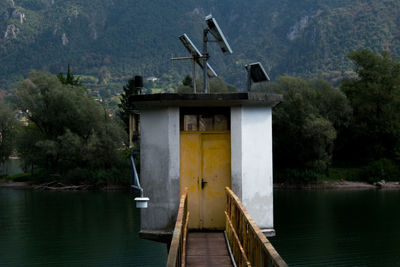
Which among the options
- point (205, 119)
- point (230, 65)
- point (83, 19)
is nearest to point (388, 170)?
point (205, 119)

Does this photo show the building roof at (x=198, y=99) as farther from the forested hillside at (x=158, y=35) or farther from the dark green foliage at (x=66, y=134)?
the forested hillside at (x=158, y=35)

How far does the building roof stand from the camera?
9.42 meters

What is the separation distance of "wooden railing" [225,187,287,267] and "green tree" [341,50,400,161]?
134 ft

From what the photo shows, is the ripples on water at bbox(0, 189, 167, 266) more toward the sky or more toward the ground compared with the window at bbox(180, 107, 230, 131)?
more toward the ground

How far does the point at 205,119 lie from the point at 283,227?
17.5 m

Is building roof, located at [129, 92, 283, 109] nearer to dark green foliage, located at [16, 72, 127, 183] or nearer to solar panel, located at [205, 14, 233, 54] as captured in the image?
solar panel, located at [205, 14, 233, 54]

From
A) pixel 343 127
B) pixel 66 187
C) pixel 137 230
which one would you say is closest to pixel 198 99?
pixel 137 230

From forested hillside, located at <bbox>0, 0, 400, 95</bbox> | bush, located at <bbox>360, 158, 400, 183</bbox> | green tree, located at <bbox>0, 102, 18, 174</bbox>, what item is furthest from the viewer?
forested hillside, located at <bbox>0, 0, 400, 95</bbox>

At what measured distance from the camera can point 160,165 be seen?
32.2 feet

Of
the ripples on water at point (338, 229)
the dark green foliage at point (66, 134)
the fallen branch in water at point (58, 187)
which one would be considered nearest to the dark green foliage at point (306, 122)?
the ripples on water at point (338, 229)

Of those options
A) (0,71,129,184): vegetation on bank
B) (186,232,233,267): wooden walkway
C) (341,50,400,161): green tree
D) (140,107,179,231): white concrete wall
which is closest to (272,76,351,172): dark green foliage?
(341,50,400,161): green tree

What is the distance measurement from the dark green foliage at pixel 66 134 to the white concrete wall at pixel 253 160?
34.6m

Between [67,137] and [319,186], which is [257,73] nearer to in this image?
[319,186]

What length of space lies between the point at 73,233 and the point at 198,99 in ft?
60.9
